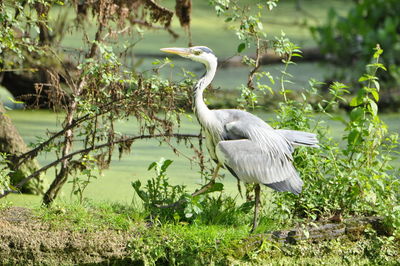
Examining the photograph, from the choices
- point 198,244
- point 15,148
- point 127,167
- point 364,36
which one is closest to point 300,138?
point 198,244

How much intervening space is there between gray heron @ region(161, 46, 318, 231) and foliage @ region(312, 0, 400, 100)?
4027 millimetres

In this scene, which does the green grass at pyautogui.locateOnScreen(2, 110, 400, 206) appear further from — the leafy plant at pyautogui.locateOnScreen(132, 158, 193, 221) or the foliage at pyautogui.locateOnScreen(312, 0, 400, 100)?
the foliage at pyautogui.locateOnScreen(312, 0, 400, 100)

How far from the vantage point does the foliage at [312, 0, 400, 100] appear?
9609 mm

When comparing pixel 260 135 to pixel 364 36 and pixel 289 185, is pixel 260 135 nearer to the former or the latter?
pixel 289 185

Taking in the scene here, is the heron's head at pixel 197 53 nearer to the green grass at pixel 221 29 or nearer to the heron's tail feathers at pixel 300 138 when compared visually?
the heron's tail feathers at pixel 300 138

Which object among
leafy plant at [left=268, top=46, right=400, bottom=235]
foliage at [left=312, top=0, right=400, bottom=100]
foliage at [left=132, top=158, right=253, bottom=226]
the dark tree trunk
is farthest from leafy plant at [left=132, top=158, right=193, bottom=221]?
foliage at [left=312, top=0, right=400, bottom=100]

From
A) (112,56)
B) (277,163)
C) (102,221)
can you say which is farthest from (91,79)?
(277,163)

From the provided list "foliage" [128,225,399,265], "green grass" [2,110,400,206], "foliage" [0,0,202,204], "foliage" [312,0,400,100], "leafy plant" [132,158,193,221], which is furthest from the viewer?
"foliage" [312,0,400,100]

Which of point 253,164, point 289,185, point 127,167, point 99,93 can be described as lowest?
point 127,167

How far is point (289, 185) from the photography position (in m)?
4.78

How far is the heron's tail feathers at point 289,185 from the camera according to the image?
476cm

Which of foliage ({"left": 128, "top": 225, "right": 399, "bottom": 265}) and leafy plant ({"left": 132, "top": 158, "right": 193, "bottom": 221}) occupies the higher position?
leafy plant ({"left": 132, "top": 158, "right": 193, "bottom": 221})

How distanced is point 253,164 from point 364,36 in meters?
5.83

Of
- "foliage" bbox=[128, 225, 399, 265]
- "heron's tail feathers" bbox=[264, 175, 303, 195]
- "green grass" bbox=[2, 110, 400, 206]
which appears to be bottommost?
"green grass" bbox=[2, 110, 400, 206]
